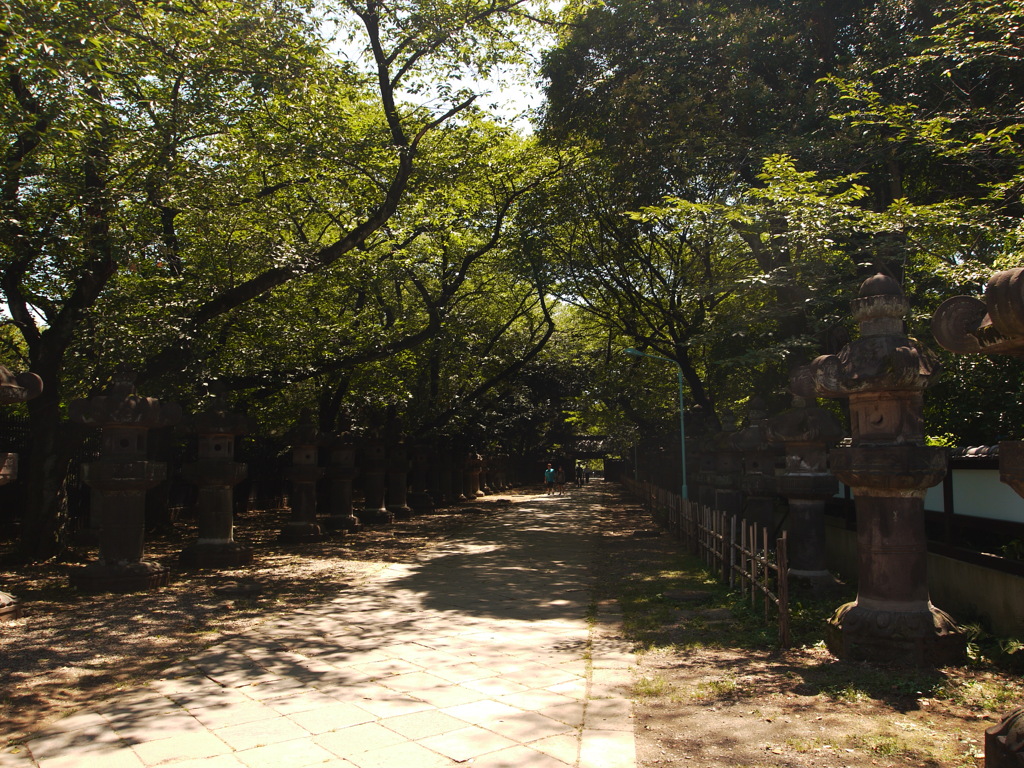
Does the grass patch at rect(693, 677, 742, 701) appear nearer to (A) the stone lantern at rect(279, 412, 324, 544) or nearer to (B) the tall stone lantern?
(B) the tall stone lantern

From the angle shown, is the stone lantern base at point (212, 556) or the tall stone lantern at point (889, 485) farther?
the stone lantern base at point (212, 556)

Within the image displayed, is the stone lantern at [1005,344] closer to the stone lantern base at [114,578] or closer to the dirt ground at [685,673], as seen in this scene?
the dirt ground at [685,673]

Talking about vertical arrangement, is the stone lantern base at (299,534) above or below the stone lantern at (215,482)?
below

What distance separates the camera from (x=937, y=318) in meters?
4.27

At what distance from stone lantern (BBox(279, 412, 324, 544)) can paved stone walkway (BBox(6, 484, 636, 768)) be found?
22.1 ft

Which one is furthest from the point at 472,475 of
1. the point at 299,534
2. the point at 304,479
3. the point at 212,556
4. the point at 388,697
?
the point at 388,697

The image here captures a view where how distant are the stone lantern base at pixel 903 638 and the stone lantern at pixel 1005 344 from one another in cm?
263

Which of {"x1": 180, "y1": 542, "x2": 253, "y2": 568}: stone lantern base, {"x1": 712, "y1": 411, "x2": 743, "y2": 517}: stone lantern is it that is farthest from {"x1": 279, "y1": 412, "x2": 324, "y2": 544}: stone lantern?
{"x1": 712, "y1": 411, "x2": 743, "y2": 517}: stone lantern

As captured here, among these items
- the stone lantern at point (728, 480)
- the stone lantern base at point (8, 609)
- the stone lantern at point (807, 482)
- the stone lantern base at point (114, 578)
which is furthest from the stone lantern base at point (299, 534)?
the stone lantern at point (807, 482)

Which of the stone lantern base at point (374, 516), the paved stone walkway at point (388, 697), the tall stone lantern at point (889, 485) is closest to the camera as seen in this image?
the paved stone walkway at point (388, 697)

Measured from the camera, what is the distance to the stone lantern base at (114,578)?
390 inches

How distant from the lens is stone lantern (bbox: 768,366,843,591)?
8.81m

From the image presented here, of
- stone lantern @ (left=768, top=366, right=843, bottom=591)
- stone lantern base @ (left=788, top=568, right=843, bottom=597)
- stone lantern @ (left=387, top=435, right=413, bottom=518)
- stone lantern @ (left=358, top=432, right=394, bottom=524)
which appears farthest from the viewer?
stone lantern @ (left=387, top=435, right=413, bottom=518)

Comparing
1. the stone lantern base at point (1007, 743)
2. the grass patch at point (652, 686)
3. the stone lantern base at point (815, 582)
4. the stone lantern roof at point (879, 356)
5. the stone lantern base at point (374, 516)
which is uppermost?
the stone lantern roof at point (879, 356)
